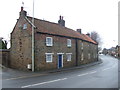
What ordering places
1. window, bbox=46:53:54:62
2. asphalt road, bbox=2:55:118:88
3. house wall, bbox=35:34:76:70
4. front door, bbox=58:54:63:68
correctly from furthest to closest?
front door, bbox=58:54:63:68 → window, bbox=46:53:54:62 → house wall, bbox=35:34:76:70 → asphalt road, bbox=2:55:118:88

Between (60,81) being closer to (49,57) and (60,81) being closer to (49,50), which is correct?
(49,57)

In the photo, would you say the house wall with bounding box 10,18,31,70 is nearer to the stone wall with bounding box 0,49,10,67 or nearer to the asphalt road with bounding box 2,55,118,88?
the stone wall with bounding box 0,49,10,67

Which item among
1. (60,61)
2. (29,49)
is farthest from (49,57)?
(29,49)

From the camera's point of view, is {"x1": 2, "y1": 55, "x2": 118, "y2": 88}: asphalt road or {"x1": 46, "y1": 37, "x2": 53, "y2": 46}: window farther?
{"x1": 46, "y1": 37, "x2": 53, "y2": 46}: window

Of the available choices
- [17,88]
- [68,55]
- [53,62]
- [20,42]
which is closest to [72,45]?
[68,55]

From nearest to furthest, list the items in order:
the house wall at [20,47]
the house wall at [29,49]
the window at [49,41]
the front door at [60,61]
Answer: the house wall at [29,49] < the house wall at [20,47] < the window at [49,41] < the front door at [60,61]

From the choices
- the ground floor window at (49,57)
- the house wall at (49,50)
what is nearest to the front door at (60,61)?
the house wall at (49,50)

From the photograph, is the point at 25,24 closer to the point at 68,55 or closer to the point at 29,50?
the point at 29,50

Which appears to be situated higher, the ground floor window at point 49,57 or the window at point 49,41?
the window at point 49,41

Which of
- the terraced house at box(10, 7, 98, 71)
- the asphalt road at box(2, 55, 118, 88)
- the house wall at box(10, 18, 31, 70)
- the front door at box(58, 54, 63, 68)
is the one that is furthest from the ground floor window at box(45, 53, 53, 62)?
the asphalt road at box(2, 55, 118, 88)

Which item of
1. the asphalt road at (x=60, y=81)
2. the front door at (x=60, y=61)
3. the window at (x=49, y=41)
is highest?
the window at (x=49, y=41)

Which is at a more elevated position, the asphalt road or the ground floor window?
the ground floor window

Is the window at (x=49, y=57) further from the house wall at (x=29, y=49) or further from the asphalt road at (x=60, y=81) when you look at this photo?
the asphalt road at (x=60, y=81)

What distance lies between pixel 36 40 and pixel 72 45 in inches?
365
